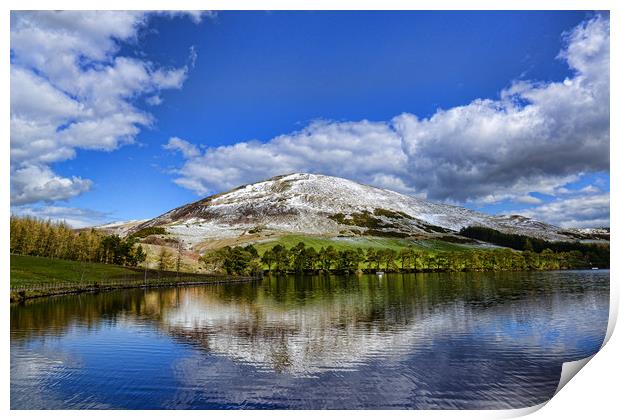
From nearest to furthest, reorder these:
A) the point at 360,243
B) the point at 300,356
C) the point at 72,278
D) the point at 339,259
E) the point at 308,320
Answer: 1. the point at 300,356
2. the point at 308,320
3. the point at 72,278
4. the point at 339,259
5. the point at 360,243

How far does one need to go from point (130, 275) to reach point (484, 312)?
71052 mm

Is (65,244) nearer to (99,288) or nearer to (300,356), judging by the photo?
(99,288)

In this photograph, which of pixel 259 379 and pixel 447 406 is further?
pixel 259 379

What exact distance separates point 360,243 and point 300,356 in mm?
162821

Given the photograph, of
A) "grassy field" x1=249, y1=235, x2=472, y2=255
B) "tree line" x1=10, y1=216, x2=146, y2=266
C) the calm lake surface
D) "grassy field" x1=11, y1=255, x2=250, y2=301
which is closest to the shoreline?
"grassy field" x1=11, y1=255, x2=250, y2=301

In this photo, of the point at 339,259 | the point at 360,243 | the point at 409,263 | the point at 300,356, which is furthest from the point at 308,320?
the point at 360,243

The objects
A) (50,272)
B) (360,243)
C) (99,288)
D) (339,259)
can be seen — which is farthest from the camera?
(360,243)

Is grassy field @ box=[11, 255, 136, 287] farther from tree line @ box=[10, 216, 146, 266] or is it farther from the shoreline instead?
the shoreline

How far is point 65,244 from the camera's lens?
274 ft
